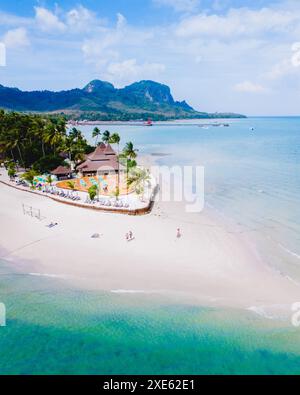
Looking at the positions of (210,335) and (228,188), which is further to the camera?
(228,188)

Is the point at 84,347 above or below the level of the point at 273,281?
below

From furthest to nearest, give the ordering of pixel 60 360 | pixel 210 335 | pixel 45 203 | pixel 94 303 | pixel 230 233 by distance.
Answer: pixel 45 203
pixel 230 233
pixel 94 303
pixel 210 335
pixel 60 360

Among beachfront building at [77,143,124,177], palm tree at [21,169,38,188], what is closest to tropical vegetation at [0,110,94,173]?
beachfront building at [77,143,124,177]
